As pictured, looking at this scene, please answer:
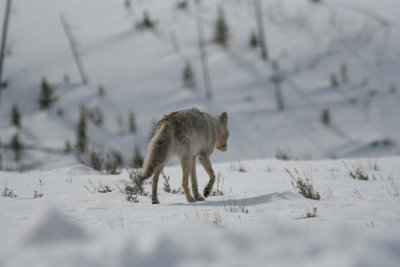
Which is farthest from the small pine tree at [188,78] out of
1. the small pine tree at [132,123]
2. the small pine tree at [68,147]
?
the small pine tree at [68,147]

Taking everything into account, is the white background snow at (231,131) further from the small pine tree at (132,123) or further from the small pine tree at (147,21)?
the small pine tree at (147,21)

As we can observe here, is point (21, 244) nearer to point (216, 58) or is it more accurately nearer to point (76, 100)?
point (76, 100)

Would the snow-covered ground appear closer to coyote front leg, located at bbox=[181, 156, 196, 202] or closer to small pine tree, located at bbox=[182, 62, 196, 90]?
coyote front leg, located at bbox=[181, 156, 196, 202]

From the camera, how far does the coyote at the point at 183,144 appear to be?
4.72 meters

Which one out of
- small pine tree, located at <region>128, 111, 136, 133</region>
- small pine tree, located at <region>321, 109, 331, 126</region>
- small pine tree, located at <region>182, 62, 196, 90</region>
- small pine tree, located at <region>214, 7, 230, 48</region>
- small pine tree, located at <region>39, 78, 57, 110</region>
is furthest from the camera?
small pine tree, located at <region>214, 7, 230, 48</region>

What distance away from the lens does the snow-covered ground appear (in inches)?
74.0

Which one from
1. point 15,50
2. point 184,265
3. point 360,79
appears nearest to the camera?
point 184,265

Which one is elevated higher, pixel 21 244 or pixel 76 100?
pixel 76 100

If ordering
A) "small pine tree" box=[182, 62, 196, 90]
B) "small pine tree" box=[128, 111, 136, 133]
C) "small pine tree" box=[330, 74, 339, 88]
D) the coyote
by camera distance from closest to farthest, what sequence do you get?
the coyote → "small pine tree" box=[128, 111, 136, 133] → "small pine tree" box=[330, 74, 339, 88] → "small pine tree" box=[182, 62, 196, 90]

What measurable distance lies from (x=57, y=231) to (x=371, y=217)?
298cm

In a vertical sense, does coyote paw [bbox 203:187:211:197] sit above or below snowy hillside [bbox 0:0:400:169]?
below

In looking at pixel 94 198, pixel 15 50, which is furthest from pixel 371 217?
pixel 15 50

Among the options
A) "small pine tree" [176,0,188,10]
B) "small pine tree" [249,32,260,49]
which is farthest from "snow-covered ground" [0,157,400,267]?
"small pine tree" [176,0,188,10]

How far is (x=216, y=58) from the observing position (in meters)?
28.8
